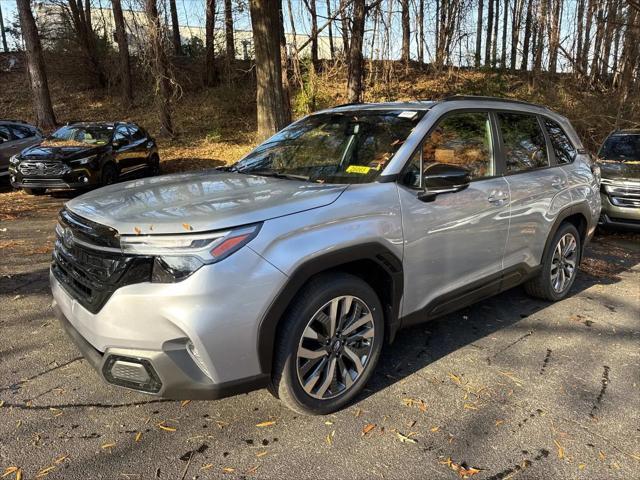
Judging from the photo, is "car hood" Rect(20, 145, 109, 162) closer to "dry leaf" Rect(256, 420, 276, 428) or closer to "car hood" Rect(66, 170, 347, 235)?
"car hood" Rect(66, 170, 347, 235)

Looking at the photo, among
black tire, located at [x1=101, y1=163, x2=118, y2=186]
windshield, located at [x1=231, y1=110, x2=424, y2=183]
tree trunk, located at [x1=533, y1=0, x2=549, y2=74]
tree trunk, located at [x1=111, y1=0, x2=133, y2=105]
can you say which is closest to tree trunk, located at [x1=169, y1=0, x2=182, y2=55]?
tree trunk, located at [x1=111, y1=0, x2=133, y2=105]

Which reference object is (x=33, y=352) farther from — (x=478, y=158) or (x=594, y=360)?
(x=594, y=360)

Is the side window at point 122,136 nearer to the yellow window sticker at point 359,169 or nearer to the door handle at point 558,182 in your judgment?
the yellow window sticker at point 359,169

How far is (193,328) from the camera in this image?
2326 millimetres

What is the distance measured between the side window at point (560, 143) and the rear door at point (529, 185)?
11 centimetres

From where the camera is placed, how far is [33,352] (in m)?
3.58

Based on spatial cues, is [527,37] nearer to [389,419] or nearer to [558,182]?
[558,182]

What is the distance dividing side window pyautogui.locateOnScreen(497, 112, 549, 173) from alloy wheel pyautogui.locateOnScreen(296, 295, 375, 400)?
192 cm

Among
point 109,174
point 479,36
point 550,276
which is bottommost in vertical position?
point 550,276

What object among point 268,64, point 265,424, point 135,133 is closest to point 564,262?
point 265,424

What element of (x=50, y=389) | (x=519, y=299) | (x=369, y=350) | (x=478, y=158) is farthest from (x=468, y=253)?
(x=50, y=389)

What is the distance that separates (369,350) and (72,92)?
989 inches

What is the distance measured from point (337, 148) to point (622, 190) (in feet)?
20.3

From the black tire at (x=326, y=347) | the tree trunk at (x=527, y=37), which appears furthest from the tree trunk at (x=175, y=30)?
the black tire at (x=326, y=347)
